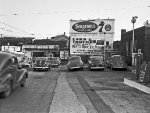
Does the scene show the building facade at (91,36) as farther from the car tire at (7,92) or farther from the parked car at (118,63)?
the car tire at (7,92)

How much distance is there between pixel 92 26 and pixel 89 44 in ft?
10.1

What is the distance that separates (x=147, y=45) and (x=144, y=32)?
1.70 meters

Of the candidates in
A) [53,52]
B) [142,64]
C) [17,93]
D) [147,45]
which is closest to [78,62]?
[147,45]

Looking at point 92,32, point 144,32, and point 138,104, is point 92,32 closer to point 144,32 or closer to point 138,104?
point 144,32

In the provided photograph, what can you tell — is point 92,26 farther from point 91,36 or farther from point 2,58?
point 2,58

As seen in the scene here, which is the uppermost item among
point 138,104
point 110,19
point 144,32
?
point 110,19

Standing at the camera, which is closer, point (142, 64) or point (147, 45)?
point (142, 64)

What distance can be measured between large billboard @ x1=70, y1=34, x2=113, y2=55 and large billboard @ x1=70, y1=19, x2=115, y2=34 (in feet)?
2.91

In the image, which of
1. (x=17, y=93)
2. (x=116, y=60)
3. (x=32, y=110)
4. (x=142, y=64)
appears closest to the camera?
(x=32, y=110)

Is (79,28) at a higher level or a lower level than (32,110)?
higher

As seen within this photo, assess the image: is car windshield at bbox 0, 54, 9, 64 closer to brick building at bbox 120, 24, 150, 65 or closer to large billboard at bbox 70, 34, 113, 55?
brick building at bbox 120, 24, 150, 65

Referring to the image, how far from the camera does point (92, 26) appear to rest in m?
43.4

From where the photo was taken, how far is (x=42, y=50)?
6862 cm

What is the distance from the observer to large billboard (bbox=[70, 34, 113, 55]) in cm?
4262
